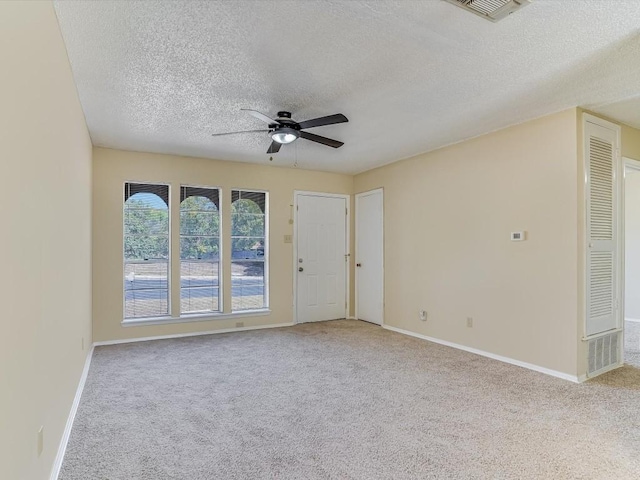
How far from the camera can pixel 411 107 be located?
11.8ft

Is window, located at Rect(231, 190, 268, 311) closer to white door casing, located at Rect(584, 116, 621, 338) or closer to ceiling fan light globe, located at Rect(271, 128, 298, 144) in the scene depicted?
ceiling fan light globe, located at Rect(271, 128, 298, 144)

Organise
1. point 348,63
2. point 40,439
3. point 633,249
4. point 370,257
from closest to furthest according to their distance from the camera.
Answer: point 40,439
point 348,63
point 633,249
point 370,257

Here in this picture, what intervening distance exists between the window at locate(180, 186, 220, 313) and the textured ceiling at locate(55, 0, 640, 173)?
4.78 feet

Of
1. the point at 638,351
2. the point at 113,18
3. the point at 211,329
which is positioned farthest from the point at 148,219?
the point at 638,351

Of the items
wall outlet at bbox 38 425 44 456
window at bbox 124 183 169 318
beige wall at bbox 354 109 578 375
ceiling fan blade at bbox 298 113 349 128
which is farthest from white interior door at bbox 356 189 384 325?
wall outlet at bbox 38 425 44 456

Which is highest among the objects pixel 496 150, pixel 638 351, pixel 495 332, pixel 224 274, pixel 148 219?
pixel 496 150

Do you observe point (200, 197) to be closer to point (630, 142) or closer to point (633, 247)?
point (630, 142)

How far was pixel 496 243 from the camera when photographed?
14.0ft

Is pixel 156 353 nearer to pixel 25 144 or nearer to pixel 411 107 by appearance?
pixel 25 144

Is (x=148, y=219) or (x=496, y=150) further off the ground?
(x=496, y=150)

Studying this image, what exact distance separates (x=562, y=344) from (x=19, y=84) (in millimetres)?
4408

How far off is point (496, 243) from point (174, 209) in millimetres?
4227

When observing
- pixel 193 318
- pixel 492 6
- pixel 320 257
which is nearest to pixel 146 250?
pixel 193 318

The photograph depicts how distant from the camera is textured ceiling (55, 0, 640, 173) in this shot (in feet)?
7.10
